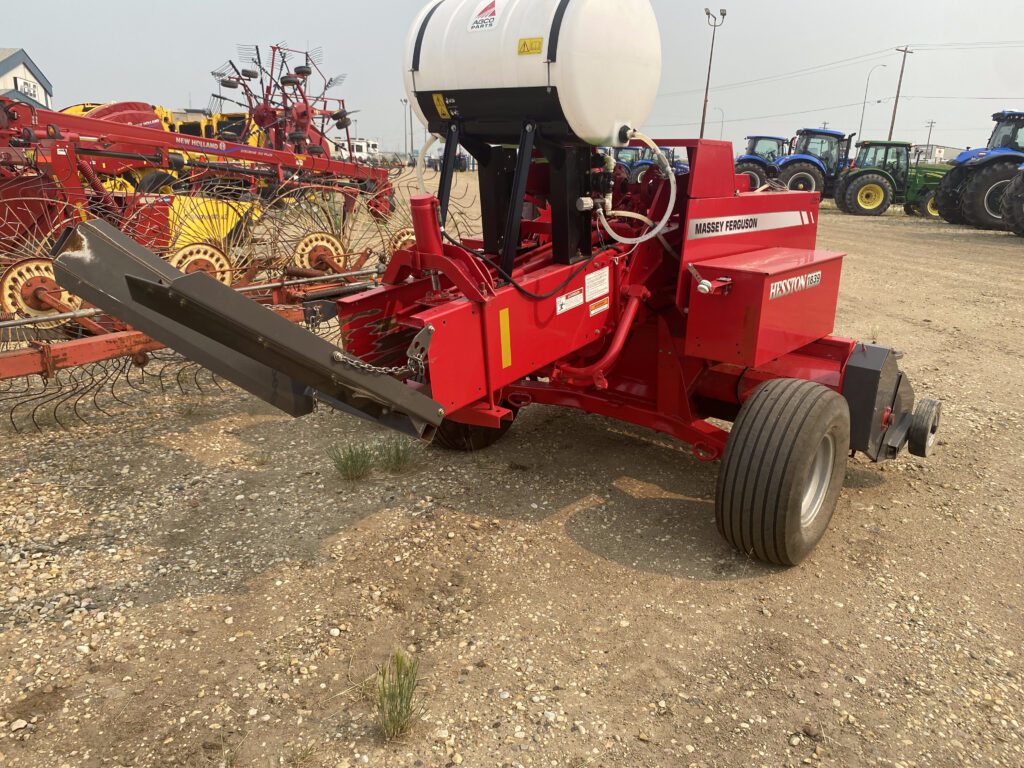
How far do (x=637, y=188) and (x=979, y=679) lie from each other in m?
2.53

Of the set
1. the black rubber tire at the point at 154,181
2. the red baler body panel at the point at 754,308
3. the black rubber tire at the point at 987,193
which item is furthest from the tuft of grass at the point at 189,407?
the black rubber tire at the point at 987,193

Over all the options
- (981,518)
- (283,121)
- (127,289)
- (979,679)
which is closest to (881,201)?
(283,121)

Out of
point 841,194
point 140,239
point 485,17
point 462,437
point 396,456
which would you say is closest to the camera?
point 485,17

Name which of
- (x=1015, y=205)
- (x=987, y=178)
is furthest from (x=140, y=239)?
(x=987, y=178)

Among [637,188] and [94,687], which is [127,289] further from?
[637,188]

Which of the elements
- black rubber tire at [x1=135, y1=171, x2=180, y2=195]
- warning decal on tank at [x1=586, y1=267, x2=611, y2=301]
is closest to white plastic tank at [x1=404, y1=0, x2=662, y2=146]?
warning decal on tank at [x1=586, y1=267, x2=611, y2=301]

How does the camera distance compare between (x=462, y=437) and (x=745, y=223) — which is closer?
(x=745, y=223)

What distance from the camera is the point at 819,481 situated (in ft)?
10.5

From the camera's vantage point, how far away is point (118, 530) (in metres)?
3.29

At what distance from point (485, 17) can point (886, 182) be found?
20666 mm

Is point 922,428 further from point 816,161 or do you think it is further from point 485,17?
point 816,161

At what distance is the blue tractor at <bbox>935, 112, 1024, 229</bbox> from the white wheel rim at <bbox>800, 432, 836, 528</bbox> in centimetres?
1394

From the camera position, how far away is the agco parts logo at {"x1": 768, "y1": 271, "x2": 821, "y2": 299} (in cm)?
309

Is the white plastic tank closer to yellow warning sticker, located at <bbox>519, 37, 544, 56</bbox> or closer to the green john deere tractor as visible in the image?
yellow warning sticker, located at <bbox>519, 37, 544, 56</bbox>
